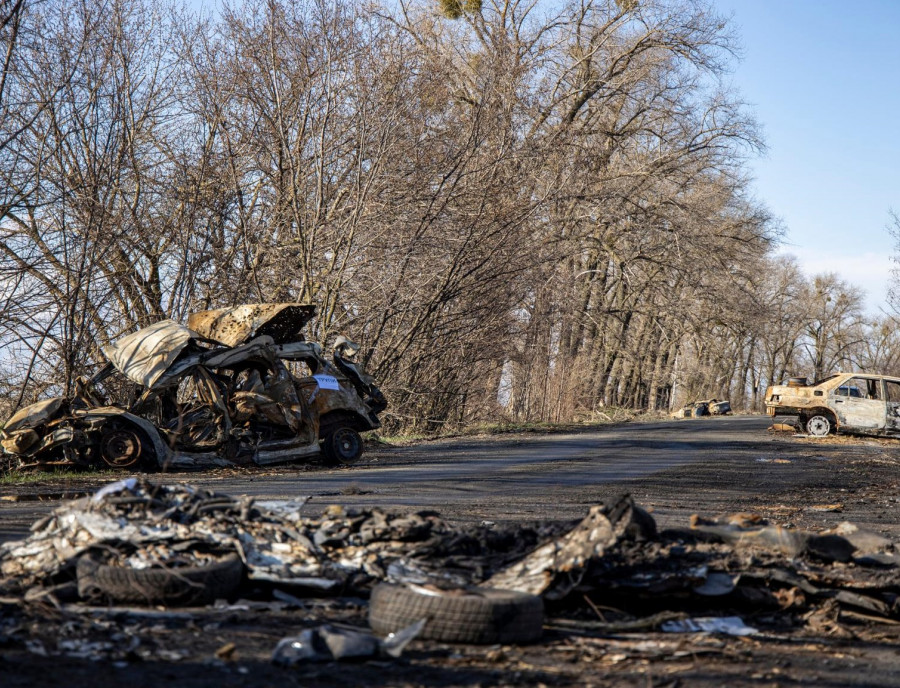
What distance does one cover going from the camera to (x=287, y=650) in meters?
4.36

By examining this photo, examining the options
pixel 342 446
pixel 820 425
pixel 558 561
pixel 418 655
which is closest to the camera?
pixel 418 655

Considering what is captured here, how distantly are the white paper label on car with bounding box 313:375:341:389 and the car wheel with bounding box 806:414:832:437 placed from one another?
16.6m

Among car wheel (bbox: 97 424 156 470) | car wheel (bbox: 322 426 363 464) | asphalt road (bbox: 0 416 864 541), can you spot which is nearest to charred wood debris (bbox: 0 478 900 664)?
asphalt road (bbox: 0 416 864 541)

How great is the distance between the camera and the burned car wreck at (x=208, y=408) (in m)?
13.0

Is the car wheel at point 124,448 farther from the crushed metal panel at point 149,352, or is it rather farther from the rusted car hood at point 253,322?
the rusted car hood at point 253,322

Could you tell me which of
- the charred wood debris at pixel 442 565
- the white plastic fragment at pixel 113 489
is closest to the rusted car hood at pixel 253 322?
the white plastic fragment at pixel 113 489

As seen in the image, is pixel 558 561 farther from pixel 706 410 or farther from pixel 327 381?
pixel 706 410

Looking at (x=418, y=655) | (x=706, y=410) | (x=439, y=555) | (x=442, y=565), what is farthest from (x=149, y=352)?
(x=706, y=410)

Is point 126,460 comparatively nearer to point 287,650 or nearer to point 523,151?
point 287,650

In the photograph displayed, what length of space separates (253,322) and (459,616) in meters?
10.7

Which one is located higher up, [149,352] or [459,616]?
[149,352]

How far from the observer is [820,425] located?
27.2 m

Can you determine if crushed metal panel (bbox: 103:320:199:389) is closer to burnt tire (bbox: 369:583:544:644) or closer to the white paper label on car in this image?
the white paper label on car

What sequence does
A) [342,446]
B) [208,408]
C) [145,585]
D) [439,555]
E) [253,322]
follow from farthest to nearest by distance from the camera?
[342,446], [253,322], [208,408], [439,555], [145,585]
